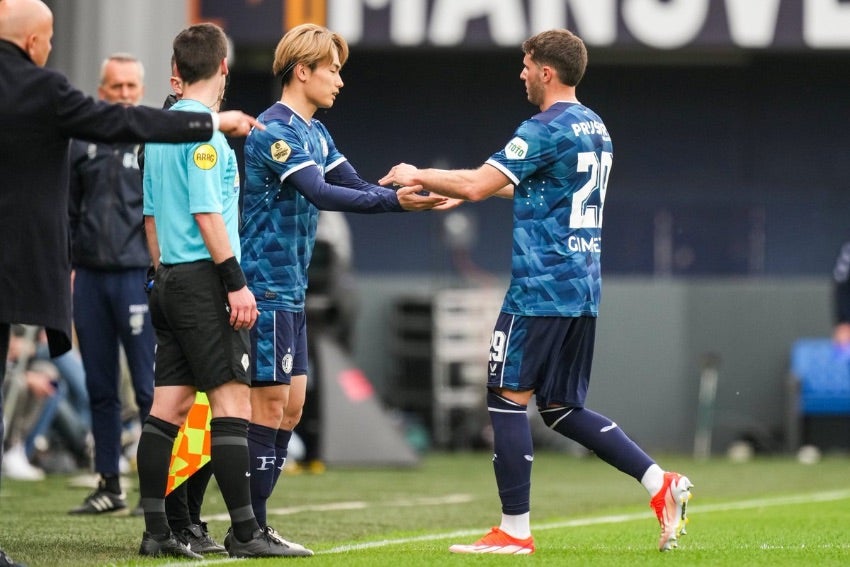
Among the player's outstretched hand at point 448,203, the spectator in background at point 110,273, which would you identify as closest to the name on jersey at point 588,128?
the player's outstretched hand at point 448,203

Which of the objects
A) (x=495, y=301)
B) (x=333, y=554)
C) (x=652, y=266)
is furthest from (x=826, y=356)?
(x=333, y=554)

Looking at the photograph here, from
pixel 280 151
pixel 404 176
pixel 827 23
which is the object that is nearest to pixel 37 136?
pixel 280 151

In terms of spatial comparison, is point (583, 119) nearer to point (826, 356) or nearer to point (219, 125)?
point (219, 125)

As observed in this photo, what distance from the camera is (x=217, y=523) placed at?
Answer: 23.9 feet

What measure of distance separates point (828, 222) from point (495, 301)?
4.44m

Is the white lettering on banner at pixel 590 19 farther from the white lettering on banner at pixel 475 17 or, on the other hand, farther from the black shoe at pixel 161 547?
the black shoe at pixel 161 547

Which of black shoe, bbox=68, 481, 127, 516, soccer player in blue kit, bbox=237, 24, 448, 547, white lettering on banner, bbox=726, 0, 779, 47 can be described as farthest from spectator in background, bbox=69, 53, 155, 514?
white lettering on banner, bbox=726, 0, 779, 47

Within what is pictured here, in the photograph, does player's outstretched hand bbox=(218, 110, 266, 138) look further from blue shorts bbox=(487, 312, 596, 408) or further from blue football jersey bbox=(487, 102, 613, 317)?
blue shorts bbox=(487, 312, 596, 408)

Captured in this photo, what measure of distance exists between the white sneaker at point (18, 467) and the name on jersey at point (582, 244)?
613 centimetres

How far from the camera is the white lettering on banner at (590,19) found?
50.8 feet

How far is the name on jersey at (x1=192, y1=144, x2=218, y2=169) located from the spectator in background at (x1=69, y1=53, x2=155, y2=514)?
2567 mm

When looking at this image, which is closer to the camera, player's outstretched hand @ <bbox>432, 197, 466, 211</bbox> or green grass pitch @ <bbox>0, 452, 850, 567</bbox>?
green grass pitch @ <bbox>0, 452, 850, 567</bbox>

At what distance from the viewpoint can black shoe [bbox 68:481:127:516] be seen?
25.2ft

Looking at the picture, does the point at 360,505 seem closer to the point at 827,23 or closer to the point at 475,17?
the point at 475,17
